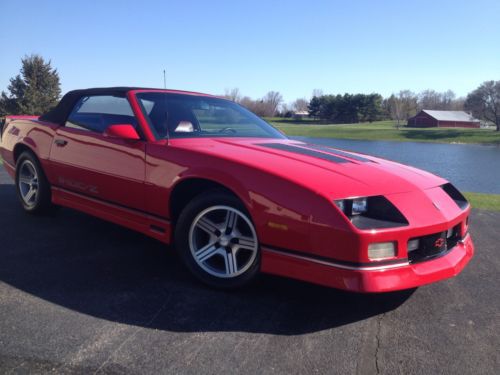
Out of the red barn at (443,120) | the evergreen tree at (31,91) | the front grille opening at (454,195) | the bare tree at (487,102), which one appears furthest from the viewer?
the red barn at (443,120)

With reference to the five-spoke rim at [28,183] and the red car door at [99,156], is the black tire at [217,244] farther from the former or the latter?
the five-spoke rim at [28,183]

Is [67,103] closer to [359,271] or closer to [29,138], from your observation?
[29,138]

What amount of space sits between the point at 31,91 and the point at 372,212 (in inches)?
2121

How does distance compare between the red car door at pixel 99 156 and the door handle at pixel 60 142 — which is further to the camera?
the door handle at pixel 60 142

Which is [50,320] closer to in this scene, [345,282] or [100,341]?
[100,341]

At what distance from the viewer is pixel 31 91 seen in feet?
159

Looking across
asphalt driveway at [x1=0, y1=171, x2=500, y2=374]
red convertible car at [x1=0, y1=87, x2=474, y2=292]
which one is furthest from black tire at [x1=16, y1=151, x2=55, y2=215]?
asphalt driveway at [x1=0, y1=171, x2=500, y2=374]

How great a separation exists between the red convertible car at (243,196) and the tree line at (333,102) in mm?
2081

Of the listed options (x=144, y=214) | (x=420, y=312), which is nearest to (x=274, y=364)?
(x=420, y=312)

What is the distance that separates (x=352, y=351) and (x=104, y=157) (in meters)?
2.51

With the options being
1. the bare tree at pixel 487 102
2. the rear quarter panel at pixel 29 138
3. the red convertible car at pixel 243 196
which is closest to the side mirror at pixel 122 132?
the red convertible car at pixel 243 196

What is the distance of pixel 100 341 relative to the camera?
87.5 inches

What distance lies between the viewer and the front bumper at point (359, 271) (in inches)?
94.5

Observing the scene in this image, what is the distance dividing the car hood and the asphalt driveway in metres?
0.79
